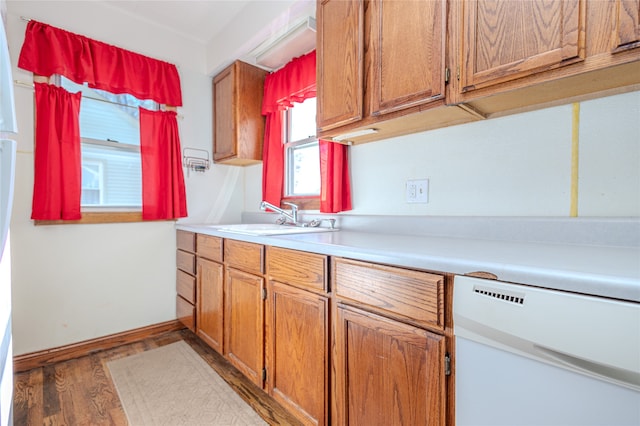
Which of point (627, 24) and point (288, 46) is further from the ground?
point (288, 46)

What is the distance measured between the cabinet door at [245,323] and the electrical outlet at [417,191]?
2.88 ft

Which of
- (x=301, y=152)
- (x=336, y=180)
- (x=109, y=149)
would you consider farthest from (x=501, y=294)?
(x=109, y=149)

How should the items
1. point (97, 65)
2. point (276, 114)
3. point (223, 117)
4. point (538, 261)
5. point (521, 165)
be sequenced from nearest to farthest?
1. point (538, 261)
2. point (521, 165)
3. point (97, 65)
4. point (276, 114)
5. point (223, 117)

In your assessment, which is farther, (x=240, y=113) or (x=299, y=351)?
(x=240, y=113)

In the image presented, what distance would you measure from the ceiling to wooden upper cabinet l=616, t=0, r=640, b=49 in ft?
6.83

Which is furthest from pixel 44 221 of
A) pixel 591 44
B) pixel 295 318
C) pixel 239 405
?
pixel 591 44

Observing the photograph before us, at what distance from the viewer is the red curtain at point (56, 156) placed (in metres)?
1.93

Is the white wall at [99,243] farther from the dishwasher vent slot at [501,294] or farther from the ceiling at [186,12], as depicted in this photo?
the dishwasher vent slot at [501,294]

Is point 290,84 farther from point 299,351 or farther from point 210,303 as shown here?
point 299,351

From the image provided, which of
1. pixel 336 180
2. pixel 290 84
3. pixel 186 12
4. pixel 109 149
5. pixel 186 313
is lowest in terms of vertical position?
pixel 186 313

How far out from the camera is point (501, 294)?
0.72m

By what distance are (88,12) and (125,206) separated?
4.62 ft

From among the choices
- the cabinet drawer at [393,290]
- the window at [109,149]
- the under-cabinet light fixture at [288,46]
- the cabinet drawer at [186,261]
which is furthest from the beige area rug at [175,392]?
the under-cabinet light fixture at [288,46]

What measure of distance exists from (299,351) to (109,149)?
6.91 feet
